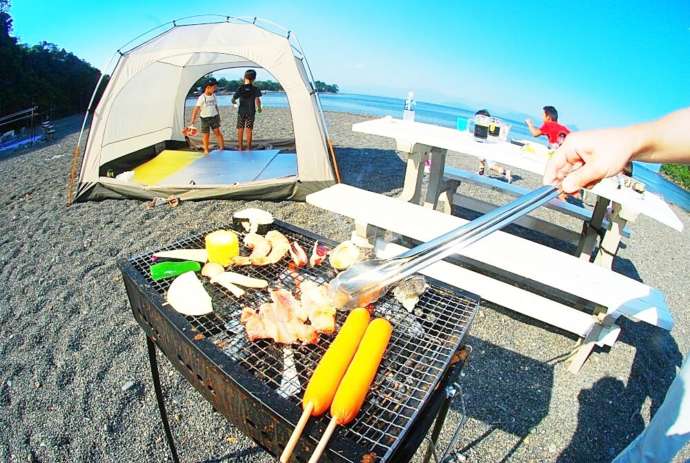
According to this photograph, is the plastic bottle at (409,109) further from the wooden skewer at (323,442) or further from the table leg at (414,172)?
the wooden skewer at (323,442)

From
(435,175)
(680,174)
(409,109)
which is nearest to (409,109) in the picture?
(409,109)

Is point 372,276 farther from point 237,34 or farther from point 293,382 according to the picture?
point 237,34

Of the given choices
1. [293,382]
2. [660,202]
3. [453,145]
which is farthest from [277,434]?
[660,202]

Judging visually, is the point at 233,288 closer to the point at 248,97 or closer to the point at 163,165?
the point at 163,165

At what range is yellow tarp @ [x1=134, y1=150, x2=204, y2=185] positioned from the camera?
6859 mm

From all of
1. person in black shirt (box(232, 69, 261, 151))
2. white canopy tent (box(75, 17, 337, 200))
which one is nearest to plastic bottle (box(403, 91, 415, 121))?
white canopy tent (box(75, 17, 337, 200))

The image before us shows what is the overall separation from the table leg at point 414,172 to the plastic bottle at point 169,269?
3785 millimetres

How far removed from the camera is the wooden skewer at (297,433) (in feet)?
3.28

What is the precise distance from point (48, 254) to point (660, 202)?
22.8 feet

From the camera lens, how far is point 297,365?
1.39 metres

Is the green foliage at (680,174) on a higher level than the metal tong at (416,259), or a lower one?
lower

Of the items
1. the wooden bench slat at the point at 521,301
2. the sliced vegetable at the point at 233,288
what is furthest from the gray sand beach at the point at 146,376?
the sliced vegetable at the point at 233,288

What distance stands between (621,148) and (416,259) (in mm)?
809

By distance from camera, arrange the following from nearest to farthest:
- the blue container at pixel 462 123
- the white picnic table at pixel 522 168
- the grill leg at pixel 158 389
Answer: the grill leg at pixel 158 389 < the white picnic table at pixel 522 168 < the blue container at pixel 462 123
